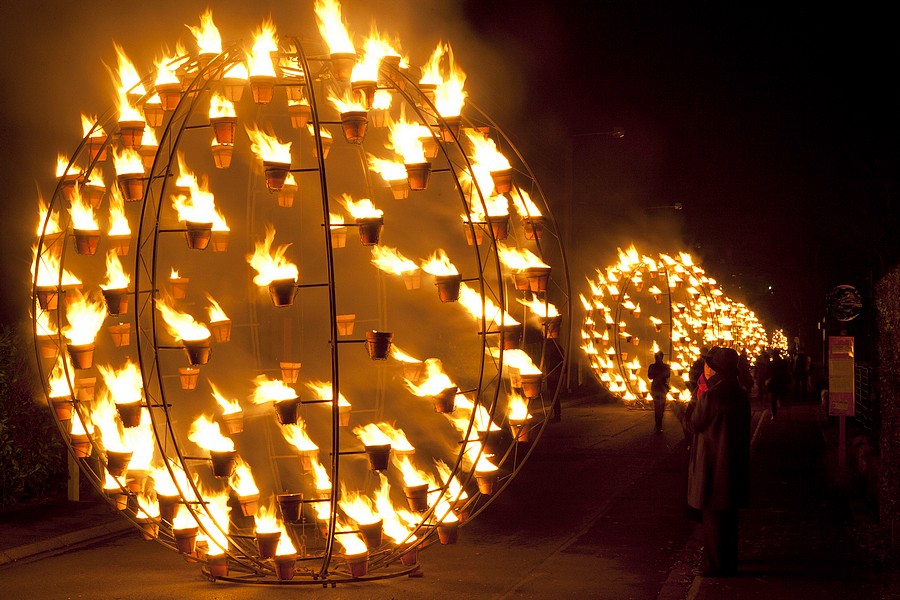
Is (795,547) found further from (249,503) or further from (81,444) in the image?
(81,444)

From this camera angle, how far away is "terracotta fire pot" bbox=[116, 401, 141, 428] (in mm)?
7320

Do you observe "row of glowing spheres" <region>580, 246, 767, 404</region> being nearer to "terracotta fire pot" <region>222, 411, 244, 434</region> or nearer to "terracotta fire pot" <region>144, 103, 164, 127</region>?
"terracotta fire pot" <region>144, 103, 164, 127</region>

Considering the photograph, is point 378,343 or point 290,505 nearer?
point 290,505

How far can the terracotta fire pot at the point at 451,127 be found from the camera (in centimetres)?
795

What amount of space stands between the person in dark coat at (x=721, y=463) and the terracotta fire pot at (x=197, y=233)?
12.8ft

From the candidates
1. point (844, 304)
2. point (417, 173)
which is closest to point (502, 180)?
point (417, 173)

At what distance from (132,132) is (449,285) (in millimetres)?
2490

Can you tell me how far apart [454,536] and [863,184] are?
66.5 ft

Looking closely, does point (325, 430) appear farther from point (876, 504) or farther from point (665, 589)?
point (876, 504)

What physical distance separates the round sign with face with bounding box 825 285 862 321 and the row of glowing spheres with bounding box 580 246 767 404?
23.9ft

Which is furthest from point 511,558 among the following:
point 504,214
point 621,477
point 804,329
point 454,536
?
point 804,329

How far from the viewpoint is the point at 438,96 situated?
818 centimetres

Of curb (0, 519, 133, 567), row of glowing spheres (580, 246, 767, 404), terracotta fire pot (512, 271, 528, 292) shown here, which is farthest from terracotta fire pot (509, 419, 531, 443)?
row of glowing spheres (580, 246, 767, 404)

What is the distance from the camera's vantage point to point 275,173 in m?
7.33
